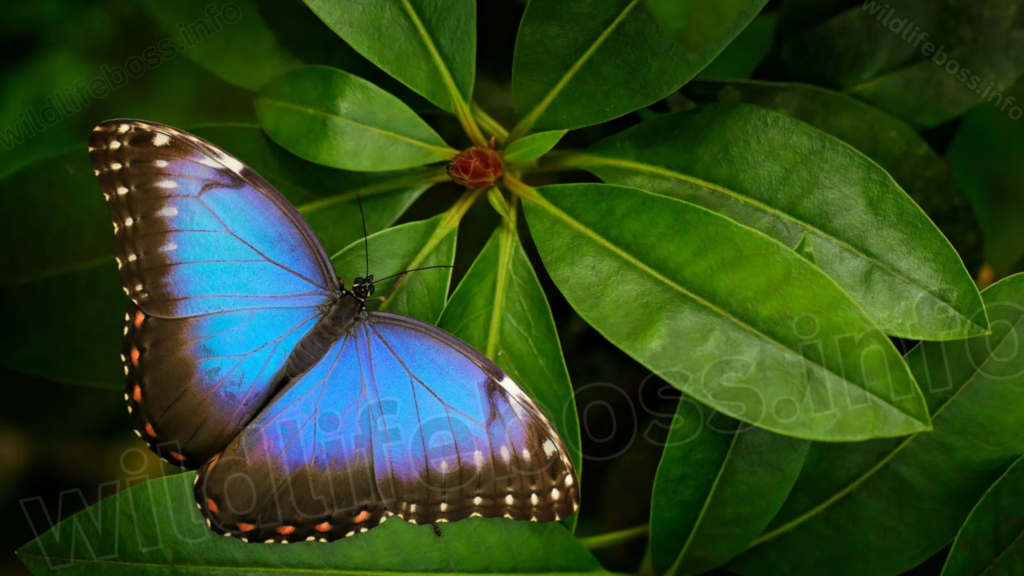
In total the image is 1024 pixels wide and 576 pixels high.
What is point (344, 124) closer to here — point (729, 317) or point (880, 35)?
point (729, 317)

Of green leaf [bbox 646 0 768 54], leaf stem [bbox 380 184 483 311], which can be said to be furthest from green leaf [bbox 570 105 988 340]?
green leaf [bbox 646 0 768 54]

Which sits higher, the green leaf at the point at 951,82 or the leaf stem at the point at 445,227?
the green leaf at the point at 951,82

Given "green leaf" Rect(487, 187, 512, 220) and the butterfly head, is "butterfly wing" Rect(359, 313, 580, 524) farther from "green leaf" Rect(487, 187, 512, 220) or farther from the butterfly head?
"green leaf" Rect(487, 187, 512, 220)

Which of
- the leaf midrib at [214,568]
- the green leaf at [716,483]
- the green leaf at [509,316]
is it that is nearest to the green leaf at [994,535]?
the green leaf at [716,483]

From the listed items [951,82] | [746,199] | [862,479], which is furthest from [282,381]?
[951,82]

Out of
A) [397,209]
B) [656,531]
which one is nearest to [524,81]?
[397,209]

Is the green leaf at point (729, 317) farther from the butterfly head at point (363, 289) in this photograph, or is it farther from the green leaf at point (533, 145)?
the butterfly head at point (363, 289)
